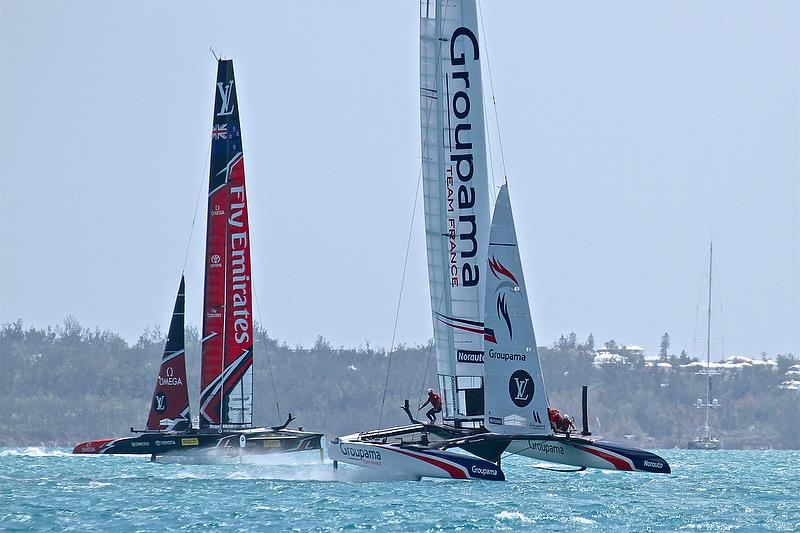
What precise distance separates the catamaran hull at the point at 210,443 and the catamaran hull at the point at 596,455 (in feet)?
20.8

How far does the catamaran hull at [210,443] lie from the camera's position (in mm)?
36219

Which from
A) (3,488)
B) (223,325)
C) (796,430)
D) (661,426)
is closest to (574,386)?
(661,426)

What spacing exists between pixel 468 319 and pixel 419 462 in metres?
4.21

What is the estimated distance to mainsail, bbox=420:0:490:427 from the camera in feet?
108

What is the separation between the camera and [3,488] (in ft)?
104

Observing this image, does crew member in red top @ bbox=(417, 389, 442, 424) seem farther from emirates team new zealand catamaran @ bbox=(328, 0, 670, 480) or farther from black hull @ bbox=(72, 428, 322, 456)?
black hull @ bbox=(72, 428, 322, 456)

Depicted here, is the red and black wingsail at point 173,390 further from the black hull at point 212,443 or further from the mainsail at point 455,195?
the mainsail at point 455,195

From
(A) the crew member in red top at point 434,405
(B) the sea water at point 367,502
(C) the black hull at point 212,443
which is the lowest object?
(B) the sea water at point 367,502

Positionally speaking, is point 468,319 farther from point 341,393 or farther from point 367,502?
point 341,393

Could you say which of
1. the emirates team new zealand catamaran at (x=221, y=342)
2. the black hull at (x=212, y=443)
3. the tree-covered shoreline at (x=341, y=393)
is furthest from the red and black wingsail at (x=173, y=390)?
the tree-covered shoreline at (x=341, y=393)

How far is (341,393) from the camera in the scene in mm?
112625

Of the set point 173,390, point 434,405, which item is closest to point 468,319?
point 434,405

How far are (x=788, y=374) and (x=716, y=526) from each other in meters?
109

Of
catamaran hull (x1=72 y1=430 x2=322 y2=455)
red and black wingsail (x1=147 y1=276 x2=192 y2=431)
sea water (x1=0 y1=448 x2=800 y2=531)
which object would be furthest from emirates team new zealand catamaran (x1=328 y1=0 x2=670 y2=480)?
red and black wingsail (x1=147 y1=276 x2=192 y2=431)
